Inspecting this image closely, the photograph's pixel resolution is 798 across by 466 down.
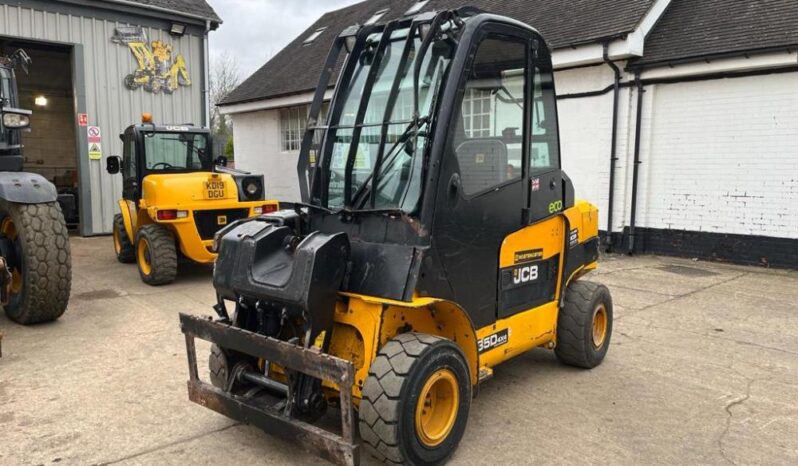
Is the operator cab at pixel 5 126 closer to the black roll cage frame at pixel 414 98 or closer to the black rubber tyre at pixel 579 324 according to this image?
the black roll cage frame at pixel 414 98

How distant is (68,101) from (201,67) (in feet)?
27.8

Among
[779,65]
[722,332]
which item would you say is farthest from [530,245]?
[779,65]

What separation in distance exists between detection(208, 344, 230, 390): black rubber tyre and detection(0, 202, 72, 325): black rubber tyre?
112 inches

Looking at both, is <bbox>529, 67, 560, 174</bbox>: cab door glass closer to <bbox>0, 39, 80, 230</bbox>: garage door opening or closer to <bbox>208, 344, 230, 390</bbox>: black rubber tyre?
<bbox>208, 344, 230, 390</bbox>: black rubber tyre

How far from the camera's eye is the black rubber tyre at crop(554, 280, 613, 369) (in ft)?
15.2

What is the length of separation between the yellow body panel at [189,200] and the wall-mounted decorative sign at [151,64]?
5933 millimetres

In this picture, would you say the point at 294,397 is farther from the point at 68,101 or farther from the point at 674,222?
the point at 68,101

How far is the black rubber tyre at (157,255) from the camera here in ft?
26.3

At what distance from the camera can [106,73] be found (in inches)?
514

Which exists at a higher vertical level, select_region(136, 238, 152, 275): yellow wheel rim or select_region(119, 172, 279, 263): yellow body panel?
select_region(119, 172, 279, 263): yellow body panel

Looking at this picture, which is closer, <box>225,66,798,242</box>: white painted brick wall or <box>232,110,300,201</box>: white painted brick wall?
<box>225,66,798,242</box>: white painted brick wall

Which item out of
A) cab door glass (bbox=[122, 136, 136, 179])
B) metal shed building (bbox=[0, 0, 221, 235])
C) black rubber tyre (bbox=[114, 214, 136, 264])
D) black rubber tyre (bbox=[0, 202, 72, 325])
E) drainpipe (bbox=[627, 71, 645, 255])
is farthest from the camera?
metal shed building (bbox=[0, 0, 221, 235])

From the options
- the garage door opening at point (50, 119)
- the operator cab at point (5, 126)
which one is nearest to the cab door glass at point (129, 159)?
the operator cab at point (5, 126)

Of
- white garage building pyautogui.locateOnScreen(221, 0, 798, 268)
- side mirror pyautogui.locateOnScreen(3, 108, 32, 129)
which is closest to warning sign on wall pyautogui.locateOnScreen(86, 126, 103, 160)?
side mirror pyautogui.locateOnScreen(3, 108, 32, 129)
